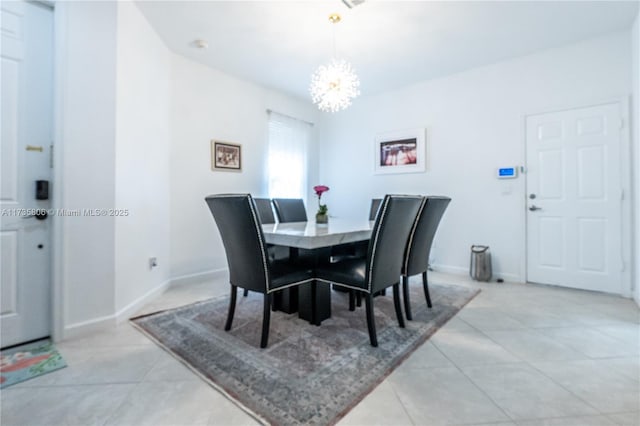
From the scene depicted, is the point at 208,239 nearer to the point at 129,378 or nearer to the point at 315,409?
the point at 129,378

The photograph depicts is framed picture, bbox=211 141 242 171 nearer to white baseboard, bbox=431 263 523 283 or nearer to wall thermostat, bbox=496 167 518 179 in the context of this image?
white baseboard, bbox=431 263 523 283

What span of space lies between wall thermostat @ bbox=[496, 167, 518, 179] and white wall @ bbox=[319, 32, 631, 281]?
2.9 inches

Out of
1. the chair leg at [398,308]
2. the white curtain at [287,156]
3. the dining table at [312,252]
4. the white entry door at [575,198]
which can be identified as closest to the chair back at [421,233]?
the chair leg at [398,308]

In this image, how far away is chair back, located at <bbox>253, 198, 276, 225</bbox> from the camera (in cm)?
301

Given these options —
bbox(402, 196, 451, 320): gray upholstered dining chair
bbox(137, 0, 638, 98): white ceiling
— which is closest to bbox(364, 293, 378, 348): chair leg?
bbox(402, 196, 451, 320): gray upholstered dining chair

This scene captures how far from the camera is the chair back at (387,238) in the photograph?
1.67m

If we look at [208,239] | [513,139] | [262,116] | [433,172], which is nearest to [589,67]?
[513,139]

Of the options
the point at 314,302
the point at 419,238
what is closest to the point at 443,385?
the point at 314,302

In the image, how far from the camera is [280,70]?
3.59 meters

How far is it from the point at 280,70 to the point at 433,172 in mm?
2463

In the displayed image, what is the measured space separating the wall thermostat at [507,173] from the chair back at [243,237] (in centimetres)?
314

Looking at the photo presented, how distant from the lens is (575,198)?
3012 millimetres

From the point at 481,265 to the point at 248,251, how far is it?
114 inches

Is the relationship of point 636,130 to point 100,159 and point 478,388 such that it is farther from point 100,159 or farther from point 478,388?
point 100,159
